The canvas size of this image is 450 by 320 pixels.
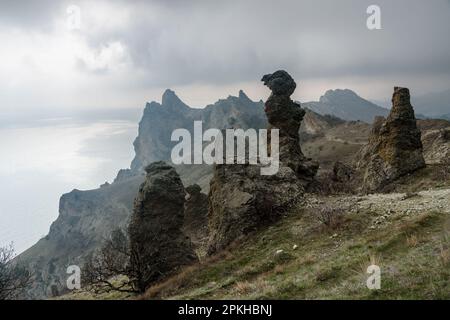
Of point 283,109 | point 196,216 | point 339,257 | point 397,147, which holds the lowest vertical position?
point 196,216

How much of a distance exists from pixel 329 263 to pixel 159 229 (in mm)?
12699

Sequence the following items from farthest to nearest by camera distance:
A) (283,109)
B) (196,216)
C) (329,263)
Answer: (196,216) < (283,109) < (329,263)

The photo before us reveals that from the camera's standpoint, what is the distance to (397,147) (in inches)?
1420

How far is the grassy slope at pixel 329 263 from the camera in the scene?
539 inches

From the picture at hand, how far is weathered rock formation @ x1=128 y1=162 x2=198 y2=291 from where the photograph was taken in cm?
2522

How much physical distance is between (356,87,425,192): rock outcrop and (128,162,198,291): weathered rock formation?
18346 mm

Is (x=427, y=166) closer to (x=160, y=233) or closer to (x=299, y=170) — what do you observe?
(x=299, y=170)

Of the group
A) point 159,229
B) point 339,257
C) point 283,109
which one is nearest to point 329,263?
point 339,257

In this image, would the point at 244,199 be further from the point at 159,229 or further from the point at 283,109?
the point at 283,109

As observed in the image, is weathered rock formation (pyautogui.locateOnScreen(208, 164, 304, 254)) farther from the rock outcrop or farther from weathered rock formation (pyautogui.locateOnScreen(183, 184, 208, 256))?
weathered rock formation (pyautogui.locateOnScreen(183, 184, 208, 256))

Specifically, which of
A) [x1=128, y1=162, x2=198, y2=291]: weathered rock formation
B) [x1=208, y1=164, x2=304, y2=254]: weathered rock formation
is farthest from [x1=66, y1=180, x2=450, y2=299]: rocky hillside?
[x1=128, y1=162, x2=198, y2=291]: weathered rock formation

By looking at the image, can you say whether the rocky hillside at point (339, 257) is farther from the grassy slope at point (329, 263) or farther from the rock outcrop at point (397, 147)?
the rock outcrop at point (397, 147)

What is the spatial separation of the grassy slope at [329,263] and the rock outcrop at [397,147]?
45.0ft
